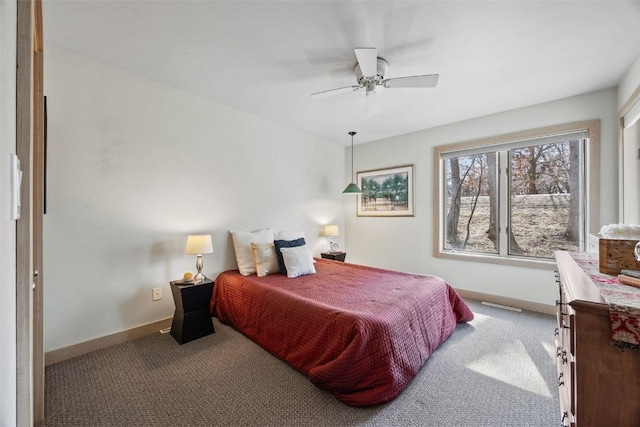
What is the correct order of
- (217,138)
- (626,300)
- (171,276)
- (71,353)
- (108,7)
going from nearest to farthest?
(626,300), (108,7), (71,353), (171,276), (217,138)

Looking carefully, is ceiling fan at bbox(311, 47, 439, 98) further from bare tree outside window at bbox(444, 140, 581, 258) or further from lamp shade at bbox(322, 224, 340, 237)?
lamp shade at bbox(322, 224, 340, 237)

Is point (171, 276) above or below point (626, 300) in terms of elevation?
below

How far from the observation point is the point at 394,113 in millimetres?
3584

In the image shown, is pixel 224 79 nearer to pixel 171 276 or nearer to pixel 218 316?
Result: pixel 171 276

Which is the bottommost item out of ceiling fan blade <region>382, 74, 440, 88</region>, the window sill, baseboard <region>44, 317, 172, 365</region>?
baseboard <region>44, 317, 172, 365</region>

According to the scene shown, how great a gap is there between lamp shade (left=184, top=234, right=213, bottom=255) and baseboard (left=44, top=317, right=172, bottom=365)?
2.73 feet

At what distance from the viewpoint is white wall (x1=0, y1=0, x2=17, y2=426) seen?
0.55 metres

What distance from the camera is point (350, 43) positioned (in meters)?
2.12

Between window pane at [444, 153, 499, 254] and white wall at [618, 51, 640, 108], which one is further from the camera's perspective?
window pane at [444, 153, 499, 254]

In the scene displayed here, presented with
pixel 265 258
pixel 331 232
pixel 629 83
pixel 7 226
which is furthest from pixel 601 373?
pixel 331 232

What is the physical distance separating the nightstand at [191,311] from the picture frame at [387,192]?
315 cm

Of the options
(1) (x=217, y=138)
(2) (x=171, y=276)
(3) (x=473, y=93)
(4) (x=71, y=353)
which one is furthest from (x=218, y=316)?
(3) (x=473, y=93)

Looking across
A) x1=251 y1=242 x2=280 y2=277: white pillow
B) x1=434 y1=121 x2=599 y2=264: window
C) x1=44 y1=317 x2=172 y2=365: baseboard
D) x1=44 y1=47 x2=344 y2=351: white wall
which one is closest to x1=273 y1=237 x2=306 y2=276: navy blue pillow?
x1=251 y1=242 x2=280 y2=277: white pillow

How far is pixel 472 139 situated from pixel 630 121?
1500 millimetres
